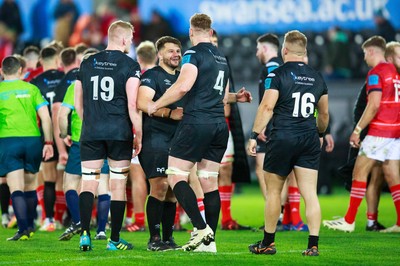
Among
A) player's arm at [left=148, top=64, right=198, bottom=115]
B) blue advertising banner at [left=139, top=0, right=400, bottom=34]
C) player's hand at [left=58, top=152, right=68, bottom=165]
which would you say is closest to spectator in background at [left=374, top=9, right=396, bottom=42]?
blue advertising banner at [left=139, top=0, right=400, bottom=34]

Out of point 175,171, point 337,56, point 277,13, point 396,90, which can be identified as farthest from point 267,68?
point 277,13

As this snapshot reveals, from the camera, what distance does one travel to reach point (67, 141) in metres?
12.7

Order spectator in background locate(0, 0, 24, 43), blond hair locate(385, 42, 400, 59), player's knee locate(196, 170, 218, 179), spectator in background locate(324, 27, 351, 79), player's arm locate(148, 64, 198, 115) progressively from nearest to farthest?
1. player's arm locate(148, 64, 198, 115)
2. player's knee locate(196, 170, 218, 179)
3. blond hair locate(385, 42, 400, 59)
4. spectator in background locate(324, 27, 351, 79)
5. spectator in background locate(0, 0, 24, 43)

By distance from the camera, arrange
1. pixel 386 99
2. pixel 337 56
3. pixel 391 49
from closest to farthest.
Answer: pixel 386 99 → pixel 391 49 → pixel 337 56

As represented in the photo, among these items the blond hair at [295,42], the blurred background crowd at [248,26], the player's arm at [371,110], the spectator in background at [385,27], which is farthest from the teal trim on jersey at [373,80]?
the spectator in background at [385,27]

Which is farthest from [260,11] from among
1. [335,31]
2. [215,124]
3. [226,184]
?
[215,124]

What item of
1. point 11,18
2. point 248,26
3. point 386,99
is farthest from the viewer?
point 11,18

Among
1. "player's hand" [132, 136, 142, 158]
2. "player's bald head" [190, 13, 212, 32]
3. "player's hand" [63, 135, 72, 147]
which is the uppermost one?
"player's bald head" [190, 13, 212, 32]

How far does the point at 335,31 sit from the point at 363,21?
682 mm

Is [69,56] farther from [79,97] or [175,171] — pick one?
[175,171]

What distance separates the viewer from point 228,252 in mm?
10258

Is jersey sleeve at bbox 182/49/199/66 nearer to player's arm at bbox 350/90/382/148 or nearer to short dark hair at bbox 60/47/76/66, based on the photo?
player's arm at bbox 350/90/382/148

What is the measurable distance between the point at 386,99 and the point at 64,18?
13.4 metres

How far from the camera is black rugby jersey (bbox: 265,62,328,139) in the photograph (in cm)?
998
